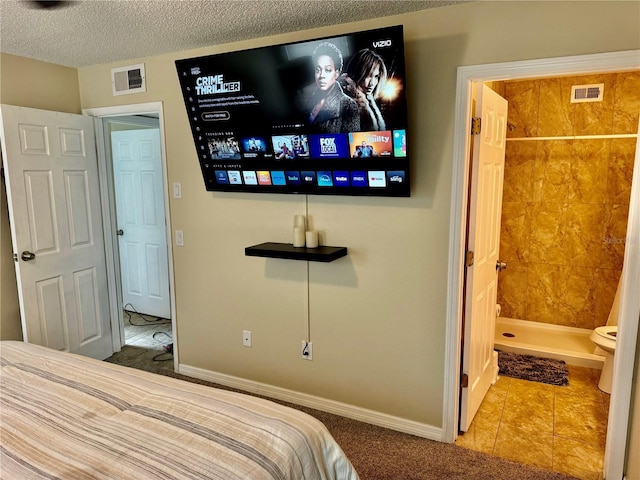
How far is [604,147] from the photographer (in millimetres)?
3709

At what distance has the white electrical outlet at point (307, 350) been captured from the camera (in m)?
2.80

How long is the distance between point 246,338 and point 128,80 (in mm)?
2023

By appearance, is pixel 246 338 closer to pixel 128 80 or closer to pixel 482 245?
pixel 482 245

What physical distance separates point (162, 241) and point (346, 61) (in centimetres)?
288

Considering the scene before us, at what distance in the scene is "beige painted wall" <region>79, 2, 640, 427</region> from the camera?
2.05 metres

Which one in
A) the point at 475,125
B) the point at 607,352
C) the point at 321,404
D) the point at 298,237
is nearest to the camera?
A: the point at 475,125

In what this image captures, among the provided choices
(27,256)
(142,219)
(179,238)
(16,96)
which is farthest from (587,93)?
(27,256)

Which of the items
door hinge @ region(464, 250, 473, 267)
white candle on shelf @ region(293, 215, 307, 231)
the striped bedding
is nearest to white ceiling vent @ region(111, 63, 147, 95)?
white candle on shelf @ region(293, 215, 307, 231)

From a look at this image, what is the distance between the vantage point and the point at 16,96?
117 inches

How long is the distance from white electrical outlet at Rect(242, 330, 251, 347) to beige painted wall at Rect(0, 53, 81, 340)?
1622mm

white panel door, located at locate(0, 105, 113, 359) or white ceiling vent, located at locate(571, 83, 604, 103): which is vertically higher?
white ceiling vent, located at locate(571, 83, 604, 103)

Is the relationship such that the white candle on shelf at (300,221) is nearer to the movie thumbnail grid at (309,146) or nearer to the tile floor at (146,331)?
the movie thumbnail grid at (309,146)

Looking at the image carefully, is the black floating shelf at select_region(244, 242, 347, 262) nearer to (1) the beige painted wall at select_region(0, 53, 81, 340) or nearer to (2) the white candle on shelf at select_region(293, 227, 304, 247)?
(2) the white candle on shelf at select_region(293, 227, 304, 247)

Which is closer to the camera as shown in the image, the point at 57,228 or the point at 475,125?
the point at 475,125
